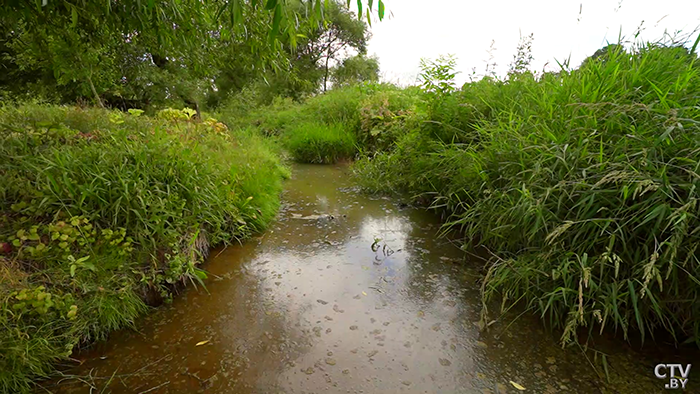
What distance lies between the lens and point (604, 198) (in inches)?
73.1

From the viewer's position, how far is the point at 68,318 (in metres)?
1.73

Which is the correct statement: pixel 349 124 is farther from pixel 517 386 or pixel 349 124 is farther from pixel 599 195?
pixel 517 386

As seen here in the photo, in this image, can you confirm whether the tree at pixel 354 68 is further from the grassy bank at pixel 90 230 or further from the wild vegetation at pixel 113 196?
the grassy bank at pixel 90 230

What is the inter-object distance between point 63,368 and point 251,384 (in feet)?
3.09

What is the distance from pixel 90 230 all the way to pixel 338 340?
5.39 feet

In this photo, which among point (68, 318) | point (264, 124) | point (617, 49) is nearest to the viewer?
point (68, 318)

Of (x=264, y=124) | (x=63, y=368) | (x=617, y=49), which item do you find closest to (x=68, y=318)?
(x=63, y=368)

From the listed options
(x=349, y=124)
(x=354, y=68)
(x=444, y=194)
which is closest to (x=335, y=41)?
(x=354, y=68)

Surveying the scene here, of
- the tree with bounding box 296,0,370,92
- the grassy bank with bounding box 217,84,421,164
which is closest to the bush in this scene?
the grassy bank with bounding box 217,84,421,164

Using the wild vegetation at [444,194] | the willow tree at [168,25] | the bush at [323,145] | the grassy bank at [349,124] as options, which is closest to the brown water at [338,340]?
the wild vegetation at [444,194]

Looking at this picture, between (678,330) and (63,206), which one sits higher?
(63,206)

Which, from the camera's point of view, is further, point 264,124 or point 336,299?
point 264,124

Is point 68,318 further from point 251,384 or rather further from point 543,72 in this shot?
point 543,72

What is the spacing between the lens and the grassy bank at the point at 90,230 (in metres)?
1.63
